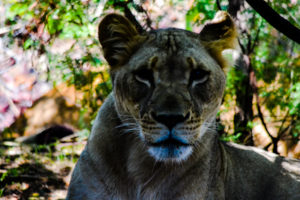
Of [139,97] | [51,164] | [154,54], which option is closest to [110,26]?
[154,54]

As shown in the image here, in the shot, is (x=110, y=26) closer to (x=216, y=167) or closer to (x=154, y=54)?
(x=154, y=54)

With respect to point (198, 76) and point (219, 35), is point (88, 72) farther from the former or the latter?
point (198, 76)

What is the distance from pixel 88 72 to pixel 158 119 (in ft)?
7.36

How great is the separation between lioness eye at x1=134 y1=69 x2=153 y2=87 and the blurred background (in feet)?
2.41

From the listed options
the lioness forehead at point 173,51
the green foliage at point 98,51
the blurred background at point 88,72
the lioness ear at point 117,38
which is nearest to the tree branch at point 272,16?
the lioness forehead at point 173,51

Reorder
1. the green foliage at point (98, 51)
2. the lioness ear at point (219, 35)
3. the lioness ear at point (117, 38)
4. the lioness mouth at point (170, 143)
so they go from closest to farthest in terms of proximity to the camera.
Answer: the lioness mouth at point (170, 143) < the lioness ear at point (117, 38) < the lioness ear at point (219, 35) < the green foliage at point (98, 51)

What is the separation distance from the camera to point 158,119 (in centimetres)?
A: 203

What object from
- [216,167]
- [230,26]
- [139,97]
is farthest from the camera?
[216,167]

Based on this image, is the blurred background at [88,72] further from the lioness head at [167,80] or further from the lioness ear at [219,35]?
the lioness head at [167,80]

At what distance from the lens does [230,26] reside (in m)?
2.59

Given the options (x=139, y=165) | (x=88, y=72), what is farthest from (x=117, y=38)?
(x=88, y=72)

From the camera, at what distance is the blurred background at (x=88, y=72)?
321cm

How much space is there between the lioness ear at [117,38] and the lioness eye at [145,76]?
0.77 ft

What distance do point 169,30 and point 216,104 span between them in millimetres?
576
